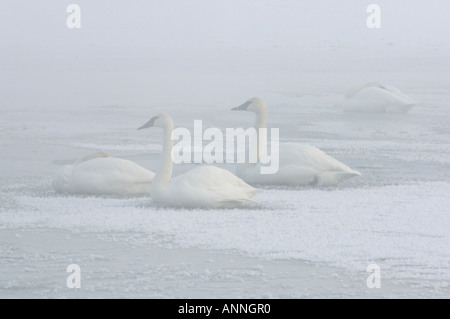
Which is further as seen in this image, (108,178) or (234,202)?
(108,178)

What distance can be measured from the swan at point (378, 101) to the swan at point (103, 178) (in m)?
7.60

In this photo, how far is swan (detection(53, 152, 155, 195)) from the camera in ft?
26.9

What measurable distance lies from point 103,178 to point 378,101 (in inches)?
314

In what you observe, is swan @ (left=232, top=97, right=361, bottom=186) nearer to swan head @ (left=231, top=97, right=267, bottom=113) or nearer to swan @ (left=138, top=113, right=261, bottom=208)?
swan head @ (left=231, top=97, right=267, bottom=113)

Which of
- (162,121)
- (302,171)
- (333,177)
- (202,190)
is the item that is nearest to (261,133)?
(302,171)

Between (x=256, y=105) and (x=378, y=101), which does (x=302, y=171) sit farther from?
(x=378, y=101)

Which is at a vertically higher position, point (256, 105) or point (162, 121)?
point (256, 105)

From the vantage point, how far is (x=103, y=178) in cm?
819

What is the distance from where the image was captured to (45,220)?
736 centimetres

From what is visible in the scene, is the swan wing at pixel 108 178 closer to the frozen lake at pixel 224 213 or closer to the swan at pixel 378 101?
the frozen lake at pixel 224 213

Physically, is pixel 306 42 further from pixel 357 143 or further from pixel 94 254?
pixel 94 254

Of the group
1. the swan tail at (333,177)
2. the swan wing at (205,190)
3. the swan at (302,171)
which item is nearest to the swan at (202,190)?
the swan wing at (205,190)

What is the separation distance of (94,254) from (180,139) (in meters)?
5.66

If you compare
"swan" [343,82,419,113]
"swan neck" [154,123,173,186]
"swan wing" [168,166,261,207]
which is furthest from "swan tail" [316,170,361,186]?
"swan" [343,82,419,113]
